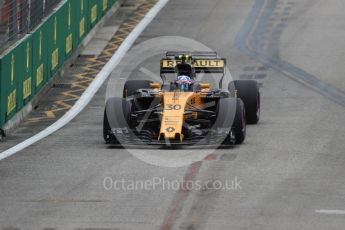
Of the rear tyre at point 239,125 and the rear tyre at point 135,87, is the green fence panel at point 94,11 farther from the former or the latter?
the rear tyre at point 239,125

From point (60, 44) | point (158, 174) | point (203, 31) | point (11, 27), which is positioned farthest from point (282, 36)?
point (158, 174)

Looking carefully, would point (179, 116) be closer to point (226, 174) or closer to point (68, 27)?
point (226, 174)

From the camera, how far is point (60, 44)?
36188mm

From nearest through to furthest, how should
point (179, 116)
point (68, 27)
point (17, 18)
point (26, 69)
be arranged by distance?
point (179, 116)
point (26, 69)
point (17, 18)
point (68, 27)

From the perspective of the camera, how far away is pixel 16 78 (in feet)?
99.8

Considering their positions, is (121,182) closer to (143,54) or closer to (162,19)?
(143,54)

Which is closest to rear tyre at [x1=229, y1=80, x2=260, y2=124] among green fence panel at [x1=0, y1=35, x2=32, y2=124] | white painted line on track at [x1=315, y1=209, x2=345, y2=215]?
green fence panel at [x1=0, y1=35, x2=32, y2=124]

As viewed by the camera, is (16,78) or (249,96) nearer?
(249,96)

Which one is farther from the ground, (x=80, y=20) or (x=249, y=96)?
(x=249, y=96)

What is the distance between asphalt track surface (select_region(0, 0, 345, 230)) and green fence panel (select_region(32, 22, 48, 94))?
162cm

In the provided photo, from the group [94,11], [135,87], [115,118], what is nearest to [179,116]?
[115,118]

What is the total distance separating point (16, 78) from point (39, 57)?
A: 2.94 metres

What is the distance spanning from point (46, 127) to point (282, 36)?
14403 millimetres

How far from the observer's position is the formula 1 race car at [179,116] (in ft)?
85.4
